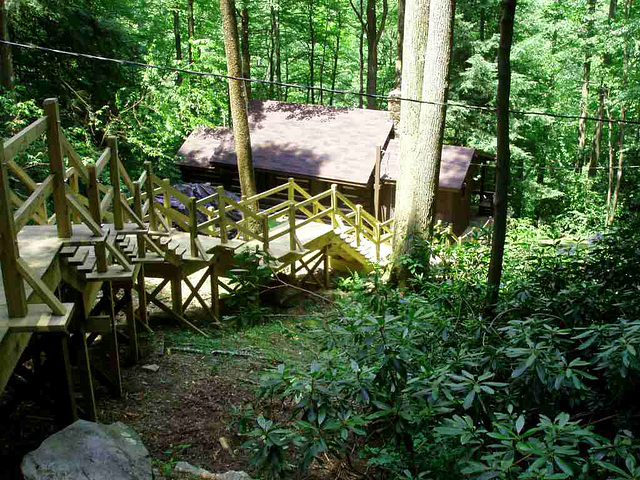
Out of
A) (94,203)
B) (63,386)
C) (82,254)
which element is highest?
(94,203)

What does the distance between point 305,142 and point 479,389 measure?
20.0 m

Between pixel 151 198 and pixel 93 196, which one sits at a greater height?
pixel 93 196

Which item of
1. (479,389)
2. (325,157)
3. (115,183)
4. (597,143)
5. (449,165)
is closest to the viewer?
(479,389)

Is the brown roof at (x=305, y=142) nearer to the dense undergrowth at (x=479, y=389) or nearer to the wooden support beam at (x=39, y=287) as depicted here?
the dense undergrowth at (x=479, y=389)

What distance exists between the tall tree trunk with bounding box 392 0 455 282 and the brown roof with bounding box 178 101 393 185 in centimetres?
912

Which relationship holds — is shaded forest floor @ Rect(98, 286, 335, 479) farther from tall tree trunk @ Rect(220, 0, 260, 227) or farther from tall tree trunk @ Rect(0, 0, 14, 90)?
tall tree trunk @ Rect(0, 0, 14, 90)

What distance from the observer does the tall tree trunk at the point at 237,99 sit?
13867 mm

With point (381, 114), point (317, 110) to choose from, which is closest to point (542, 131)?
point (381, 114)

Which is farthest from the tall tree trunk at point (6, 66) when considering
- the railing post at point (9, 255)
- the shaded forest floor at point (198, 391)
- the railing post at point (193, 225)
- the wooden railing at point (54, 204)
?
the railing post at point (9, 255)

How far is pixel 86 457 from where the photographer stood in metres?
4.80

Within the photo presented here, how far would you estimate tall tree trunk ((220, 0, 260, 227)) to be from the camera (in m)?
13.9

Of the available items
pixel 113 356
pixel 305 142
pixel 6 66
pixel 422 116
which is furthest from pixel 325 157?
pixel 113 356

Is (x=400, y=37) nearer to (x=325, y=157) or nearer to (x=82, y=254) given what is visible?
(x=325, y=157)

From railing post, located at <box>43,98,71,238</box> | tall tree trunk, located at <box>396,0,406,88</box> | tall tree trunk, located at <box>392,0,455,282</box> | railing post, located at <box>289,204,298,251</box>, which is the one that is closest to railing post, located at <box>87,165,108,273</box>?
railing post, located at <box>43,98,71,238</box>
